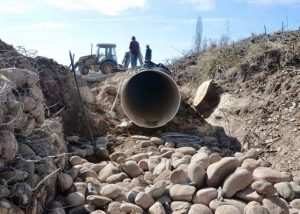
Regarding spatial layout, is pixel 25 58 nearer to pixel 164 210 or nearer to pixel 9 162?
pixel 9 162

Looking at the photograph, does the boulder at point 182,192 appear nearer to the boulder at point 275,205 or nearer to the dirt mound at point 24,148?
the boulder at point 275,205

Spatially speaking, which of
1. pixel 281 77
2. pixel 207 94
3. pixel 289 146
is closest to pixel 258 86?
pixel 281 77

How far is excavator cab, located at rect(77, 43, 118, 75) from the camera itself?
15.5m

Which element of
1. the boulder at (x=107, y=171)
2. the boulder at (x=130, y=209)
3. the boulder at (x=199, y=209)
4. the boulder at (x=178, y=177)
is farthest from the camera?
the boulder at (x=107, y=171)

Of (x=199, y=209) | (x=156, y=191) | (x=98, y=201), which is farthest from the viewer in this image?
(x=156, y=191)

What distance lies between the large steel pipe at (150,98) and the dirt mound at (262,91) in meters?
0.86

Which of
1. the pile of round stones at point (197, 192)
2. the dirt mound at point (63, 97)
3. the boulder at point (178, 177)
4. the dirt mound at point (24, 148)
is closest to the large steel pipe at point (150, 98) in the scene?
the dirt mound at point (63, 97)

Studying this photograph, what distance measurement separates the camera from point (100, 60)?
16.4m

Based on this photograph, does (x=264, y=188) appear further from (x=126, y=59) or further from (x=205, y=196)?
(x=126, y=59)

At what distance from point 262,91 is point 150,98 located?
81.5 inches

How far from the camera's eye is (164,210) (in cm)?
408

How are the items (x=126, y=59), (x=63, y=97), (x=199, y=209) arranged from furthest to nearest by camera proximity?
(x=126, y=59) → (x=63, y=97) → (x=199, y=209)

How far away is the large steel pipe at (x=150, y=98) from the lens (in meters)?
7.27

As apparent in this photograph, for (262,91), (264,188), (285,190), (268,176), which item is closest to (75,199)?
(264,188)
